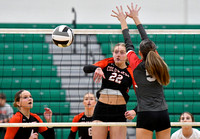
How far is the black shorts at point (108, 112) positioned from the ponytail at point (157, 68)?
108cm

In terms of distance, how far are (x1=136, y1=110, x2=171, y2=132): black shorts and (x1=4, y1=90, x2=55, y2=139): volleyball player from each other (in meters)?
1.94

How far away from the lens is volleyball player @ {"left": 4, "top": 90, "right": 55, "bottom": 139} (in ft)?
18.0

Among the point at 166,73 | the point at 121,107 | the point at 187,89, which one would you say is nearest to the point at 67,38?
the point at 121,107

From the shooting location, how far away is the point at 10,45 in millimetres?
11484

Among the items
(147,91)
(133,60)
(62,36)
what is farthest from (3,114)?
(147,91)

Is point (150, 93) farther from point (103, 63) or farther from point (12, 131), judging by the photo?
point (12, 131)

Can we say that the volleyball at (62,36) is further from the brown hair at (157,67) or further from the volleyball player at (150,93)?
the brown hair at (157,67)

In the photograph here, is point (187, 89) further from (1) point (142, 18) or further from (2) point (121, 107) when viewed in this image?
(2) point (121, 107)

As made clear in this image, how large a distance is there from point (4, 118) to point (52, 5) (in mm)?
6043

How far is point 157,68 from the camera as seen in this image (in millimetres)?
4090

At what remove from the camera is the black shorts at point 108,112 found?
500cm

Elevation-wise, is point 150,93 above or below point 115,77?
below

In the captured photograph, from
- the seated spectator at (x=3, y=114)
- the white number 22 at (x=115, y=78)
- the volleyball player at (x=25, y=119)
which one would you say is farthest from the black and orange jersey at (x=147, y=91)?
the seated spectator at (x=3, y=114)

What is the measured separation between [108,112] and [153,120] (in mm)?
1028
